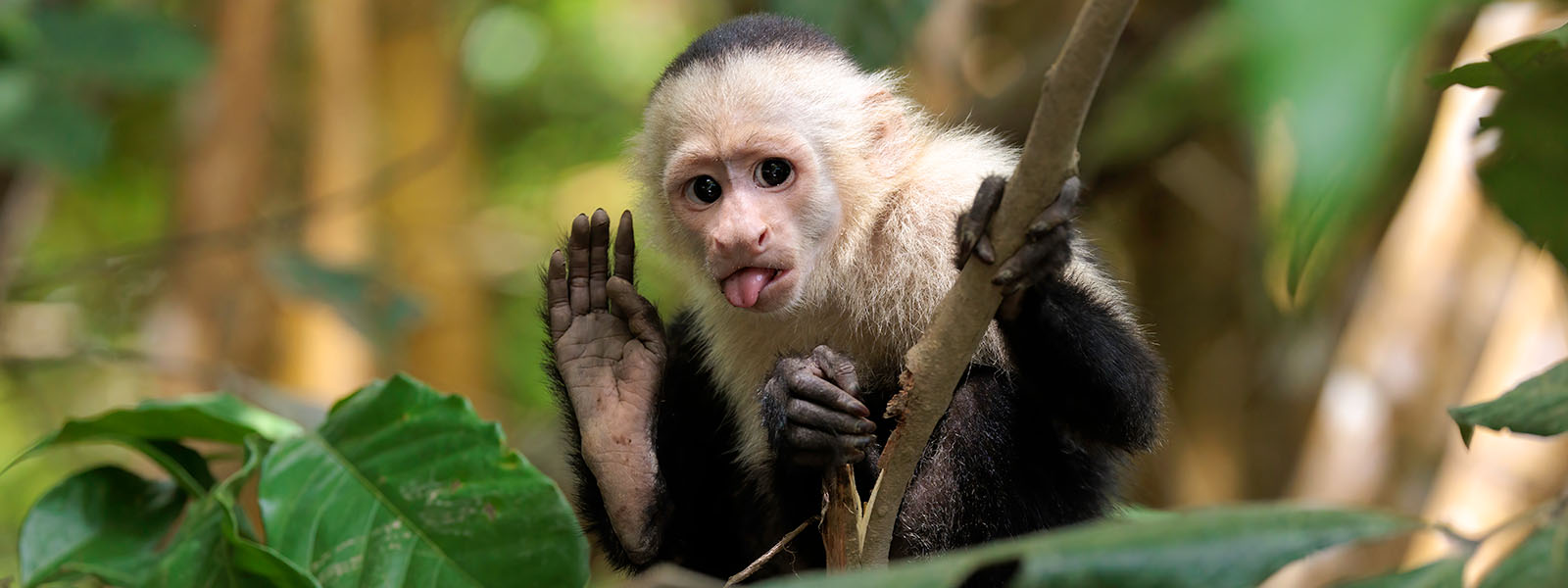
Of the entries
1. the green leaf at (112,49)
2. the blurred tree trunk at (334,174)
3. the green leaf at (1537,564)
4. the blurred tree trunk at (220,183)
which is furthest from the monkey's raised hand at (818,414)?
the blurred tree trunk at (334,174)

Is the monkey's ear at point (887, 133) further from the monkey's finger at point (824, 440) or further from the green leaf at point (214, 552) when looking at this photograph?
the green leaf at point (214, 552)

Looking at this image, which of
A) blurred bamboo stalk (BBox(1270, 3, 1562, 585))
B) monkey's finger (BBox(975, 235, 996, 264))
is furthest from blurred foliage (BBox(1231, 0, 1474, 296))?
blurred bamboo stalk (BBox(1270, 3, 1562, 585))

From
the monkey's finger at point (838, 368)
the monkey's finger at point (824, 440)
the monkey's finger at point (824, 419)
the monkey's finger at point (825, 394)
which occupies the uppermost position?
the monkey's finger at point (838, 368)

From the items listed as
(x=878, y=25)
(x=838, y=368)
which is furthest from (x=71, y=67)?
(x=838, y=368)

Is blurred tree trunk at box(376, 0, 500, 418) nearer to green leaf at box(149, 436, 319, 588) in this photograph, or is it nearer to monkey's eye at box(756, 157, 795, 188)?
monkey's eye at box(756, 157, 795, 188)

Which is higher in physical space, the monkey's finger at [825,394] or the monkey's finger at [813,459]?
the monkey's finger at [825,394]

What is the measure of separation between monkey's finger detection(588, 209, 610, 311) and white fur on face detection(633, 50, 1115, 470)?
0.40ft

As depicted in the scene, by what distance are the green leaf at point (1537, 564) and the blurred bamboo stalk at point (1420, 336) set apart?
8.68ft

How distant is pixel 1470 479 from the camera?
306 cm

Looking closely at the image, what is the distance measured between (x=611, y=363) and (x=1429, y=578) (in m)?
1.41

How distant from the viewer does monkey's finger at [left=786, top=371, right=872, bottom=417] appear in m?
1.59

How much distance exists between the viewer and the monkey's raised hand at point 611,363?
2006 mm

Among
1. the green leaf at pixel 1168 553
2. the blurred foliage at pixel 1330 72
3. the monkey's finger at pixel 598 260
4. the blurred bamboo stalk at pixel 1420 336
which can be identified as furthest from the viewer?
the blurred bamboo stalk at pixel 1420 336

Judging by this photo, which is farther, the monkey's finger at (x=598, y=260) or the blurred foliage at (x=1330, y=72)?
the monkey's finger at (x=598, y=260)
